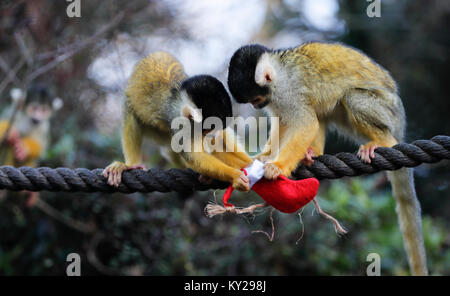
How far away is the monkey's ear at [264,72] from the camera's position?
110 inches

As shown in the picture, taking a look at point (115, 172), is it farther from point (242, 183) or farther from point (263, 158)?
point (263, 158)

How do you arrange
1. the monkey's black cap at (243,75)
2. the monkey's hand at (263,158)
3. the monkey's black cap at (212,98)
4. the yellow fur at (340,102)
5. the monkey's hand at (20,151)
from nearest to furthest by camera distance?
the monkey's black cap at (212,98) → the monkey's black cap at (243,75) → the yellow fur at (340,102) → the monkey's hand at (263,158) → the monkey's hand at (20,151)

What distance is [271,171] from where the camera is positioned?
253 centimetres

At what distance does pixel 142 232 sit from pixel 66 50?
2.37 m

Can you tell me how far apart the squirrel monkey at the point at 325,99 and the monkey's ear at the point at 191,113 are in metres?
0.32

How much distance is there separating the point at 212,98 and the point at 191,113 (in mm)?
182

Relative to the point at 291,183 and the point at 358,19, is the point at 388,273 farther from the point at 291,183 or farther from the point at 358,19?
the point at 358,19

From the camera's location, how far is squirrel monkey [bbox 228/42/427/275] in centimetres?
281

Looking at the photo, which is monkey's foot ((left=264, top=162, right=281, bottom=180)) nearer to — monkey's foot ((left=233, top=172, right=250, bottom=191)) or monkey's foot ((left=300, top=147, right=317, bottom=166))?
monkey's foot ((left=233, top=172, right=250, bottom=191))
